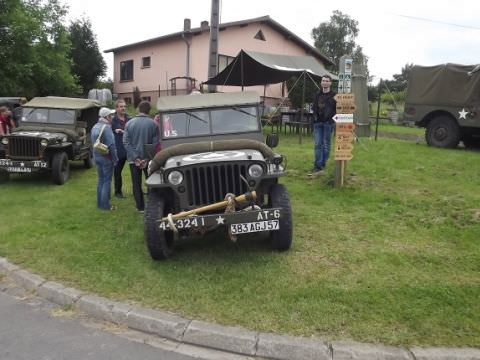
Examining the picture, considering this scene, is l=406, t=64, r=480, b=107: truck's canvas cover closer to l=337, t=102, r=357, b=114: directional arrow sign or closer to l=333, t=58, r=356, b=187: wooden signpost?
l=333, t=58, r=356, b=187: wooden signpost

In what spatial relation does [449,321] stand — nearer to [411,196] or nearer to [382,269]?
[382,269]

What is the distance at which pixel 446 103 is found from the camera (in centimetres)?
Answer: 1246

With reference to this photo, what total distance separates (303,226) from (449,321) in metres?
2.70

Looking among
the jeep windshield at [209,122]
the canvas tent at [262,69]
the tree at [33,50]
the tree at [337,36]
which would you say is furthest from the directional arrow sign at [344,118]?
the tree at [337,36]

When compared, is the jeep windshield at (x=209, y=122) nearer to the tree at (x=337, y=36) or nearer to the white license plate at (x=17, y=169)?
the white license plate at (x=17, y=169)

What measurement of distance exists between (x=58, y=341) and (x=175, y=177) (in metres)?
1.98

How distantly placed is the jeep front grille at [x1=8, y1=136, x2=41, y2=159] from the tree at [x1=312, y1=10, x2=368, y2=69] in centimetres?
4231

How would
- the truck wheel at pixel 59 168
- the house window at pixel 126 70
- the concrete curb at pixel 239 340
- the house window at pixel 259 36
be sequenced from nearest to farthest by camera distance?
the concrete curb at pixel 239 340 → the truck wheel at pixel 59 168 → the house window at pixel 259 36 → the house window at pixel 126 70

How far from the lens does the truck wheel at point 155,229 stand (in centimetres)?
515

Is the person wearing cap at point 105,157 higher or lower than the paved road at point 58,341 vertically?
higher

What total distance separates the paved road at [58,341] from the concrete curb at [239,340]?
18 cm

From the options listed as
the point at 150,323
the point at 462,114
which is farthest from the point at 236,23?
the point at 150,323

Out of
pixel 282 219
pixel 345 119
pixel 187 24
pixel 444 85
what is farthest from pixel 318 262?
pixel 187 24

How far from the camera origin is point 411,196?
25.2 ft
